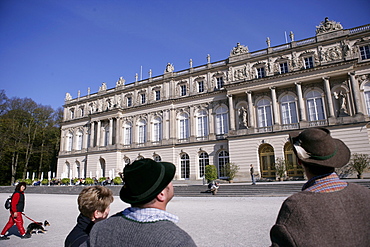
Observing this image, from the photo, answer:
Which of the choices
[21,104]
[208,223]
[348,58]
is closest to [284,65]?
[348,58]

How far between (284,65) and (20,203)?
90.1 feet

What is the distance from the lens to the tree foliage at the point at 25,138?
38.9 metres

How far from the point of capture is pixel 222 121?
2945 centimetres

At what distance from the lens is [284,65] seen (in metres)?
27.1

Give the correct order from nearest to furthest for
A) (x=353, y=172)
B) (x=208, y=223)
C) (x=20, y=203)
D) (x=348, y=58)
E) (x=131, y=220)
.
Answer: (x=131, y=220), (x=20, y=203), (x=208, y=223), (x=353, y=172), (x=348, y=58)

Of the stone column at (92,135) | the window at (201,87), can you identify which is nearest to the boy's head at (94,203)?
the window at (201,87)

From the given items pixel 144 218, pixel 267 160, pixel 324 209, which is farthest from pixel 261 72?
pixel 144 218

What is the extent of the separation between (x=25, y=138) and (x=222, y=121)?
1403 inches

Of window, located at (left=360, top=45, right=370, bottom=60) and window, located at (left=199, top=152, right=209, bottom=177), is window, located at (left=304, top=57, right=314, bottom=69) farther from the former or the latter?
window, located at (left=199, top=152, right=209, bottom=177)

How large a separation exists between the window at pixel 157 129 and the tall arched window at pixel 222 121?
8.77 m

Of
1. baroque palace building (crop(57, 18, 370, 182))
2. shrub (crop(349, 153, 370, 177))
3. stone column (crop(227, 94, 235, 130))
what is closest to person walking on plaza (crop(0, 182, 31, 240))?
baroque palace building (crop(57, 18, 370, 182))

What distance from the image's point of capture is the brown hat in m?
1.71

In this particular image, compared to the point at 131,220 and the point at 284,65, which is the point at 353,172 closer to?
the point at 284,65

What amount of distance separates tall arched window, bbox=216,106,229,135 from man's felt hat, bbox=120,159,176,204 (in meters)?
27.9
